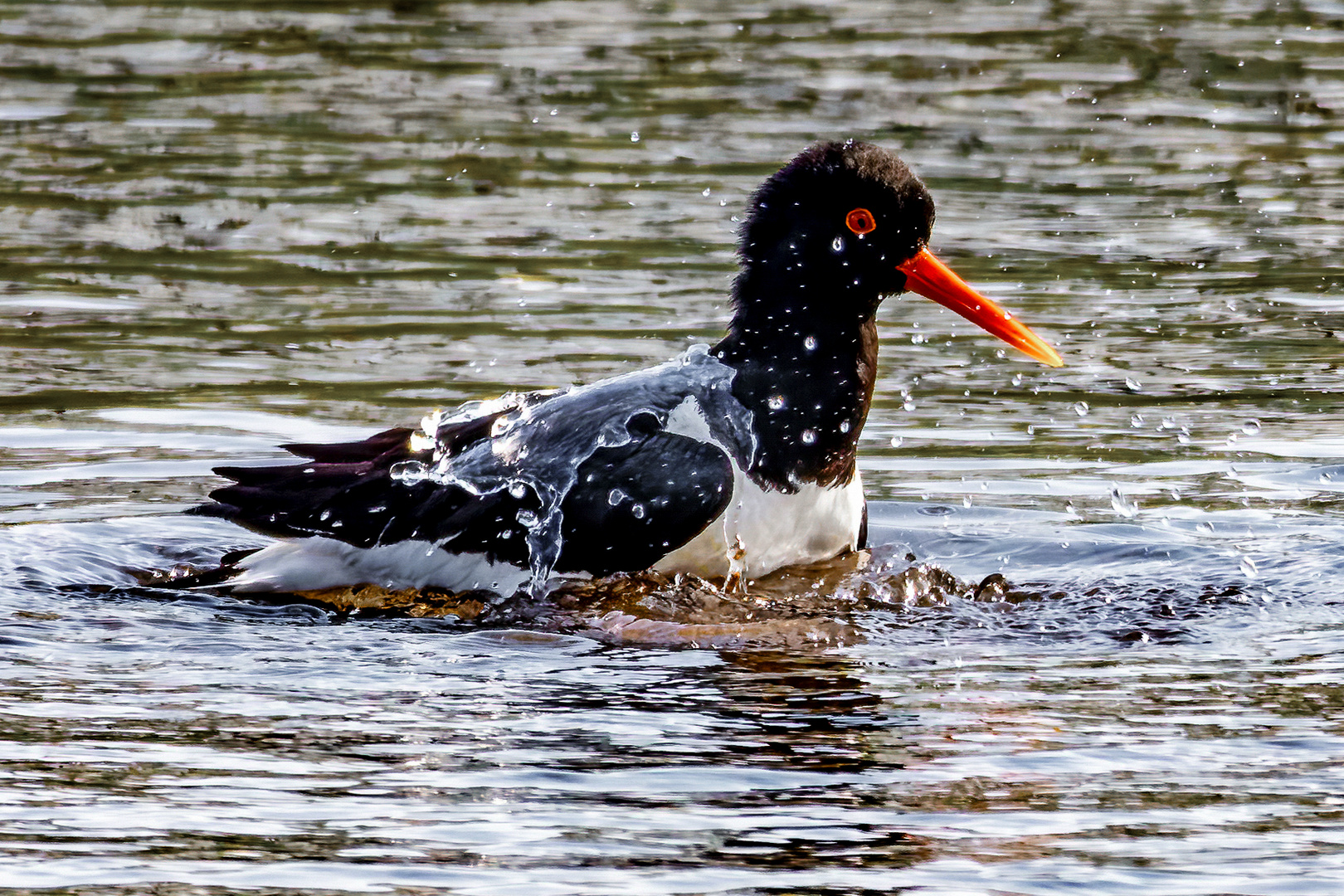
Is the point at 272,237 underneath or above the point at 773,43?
underneath

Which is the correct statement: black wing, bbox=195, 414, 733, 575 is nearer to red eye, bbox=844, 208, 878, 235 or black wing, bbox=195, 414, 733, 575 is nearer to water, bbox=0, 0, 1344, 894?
water, bbox=0, 0, 1344, 894

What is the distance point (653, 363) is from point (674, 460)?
3.25 metres

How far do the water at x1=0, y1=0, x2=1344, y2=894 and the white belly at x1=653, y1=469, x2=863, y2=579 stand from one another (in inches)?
4.6

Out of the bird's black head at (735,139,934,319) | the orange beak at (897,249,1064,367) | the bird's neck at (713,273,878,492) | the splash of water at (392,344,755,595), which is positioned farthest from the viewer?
the orange beak at (897,249,1064,367)

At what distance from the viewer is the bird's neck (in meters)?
7.29

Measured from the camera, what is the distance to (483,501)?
7.21m

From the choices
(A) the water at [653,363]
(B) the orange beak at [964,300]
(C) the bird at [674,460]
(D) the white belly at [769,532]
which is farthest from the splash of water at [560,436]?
(B) the orange beak at [964,300]

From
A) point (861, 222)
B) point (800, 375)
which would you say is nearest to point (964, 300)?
point (861, 222)

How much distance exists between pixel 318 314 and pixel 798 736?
649 cm

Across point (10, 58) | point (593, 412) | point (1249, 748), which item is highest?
point (10, 58)

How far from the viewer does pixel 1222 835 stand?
16.1 feet

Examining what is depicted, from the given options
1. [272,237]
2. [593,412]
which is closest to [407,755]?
[593,412]

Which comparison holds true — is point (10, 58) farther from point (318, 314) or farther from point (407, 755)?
point (407, 755)

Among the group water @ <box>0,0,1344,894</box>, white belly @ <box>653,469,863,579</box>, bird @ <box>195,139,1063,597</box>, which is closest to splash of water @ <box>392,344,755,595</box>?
bird @ <box>195,139,1063,597</box>
